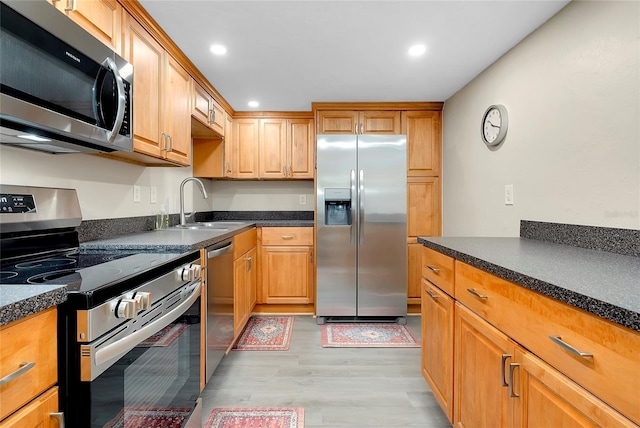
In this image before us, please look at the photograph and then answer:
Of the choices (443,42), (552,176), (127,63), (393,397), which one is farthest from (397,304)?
(127,63)

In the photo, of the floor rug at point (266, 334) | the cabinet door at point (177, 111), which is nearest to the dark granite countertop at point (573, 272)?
the floor rug at point (266, 334)

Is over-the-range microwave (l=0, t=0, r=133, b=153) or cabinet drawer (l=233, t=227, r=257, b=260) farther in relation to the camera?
cabinet drawer (l=233, t=227, r=257, b=260)

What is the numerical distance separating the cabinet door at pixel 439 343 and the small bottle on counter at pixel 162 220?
6.21 feet

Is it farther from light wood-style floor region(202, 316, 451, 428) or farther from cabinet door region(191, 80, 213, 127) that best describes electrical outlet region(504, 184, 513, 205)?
cabinet door region(191, 80, 213, 127)

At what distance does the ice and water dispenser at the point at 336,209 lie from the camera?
2.88m

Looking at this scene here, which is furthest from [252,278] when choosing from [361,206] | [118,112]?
[118,112]

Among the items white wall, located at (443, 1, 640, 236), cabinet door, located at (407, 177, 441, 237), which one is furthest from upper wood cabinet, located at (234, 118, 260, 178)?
white wall, located at (443, 1, 640, 236)

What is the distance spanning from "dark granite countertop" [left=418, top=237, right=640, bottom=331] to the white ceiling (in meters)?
1.25

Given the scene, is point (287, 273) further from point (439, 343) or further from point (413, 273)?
point (439, 343)

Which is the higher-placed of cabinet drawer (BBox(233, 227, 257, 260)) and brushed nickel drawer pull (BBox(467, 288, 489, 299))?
cabinet drawer (BBox(233, 227, 257, 260))

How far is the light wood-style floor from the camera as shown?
63.6 inches

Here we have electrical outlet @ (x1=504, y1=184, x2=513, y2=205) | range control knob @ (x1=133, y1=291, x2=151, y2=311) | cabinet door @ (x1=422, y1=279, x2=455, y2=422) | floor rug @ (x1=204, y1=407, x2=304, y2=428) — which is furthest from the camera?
electrical outlet @ (x1=504, y1=184, x2=513, y2=205)

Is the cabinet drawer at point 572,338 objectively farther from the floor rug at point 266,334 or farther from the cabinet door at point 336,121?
the cabinet door at point 336,121

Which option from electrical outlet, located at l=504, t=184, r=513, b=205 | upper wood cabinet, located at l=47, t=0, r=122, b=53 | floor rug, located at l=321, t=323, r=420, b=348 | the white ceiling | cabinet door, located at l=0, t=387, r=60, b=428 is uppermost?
the white ceiling
